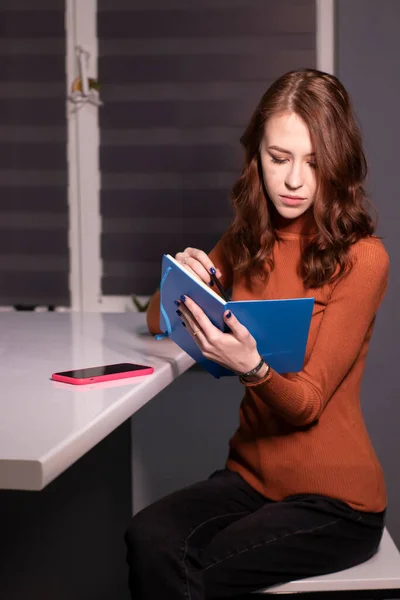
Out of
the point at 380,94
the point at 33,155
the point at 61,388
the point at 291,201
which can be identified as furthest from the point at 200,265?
the point at 33,155

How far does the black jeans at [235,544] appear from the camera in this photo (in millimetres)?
1282

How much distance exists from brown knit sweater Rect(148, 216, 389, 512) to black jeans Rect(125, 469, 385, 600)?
0.04 meters

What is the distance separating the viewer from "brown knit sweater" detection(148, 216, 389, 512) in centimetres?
140

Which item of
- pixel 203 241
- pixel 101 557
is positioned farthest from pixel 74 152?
pixel 101 557

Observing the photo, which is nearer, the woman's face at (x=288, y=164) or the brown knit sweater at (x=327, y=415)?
the brown knit sweater at (x=327, y=415)

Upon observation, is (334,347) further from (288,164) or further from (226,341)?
(288,164)

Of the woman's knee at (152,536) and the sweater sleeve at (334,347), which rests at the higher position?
the sweater sleeve at (334,347)

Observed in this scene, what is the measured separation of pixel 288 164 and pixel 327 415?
47 cm

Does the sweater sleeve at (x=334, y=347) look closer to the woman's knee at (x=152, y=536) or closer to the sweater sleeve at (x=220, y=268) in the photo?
the woman's knee at (x=152, y=536)

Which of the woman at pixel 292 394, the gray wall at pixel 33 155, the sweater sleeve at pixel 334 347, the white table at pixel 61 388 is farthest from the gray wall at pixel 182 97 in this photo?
the sweater sleeve at pixel 334 347

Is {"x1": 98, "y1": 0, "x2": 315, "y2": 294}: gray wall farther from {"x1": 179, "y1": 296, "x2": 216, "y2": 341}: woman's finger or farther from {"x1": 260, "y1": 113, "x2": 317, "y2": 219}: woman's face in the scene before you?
{"x1": 179, "y1": 296, "x2": 216, "y2": 341}: woman's finger

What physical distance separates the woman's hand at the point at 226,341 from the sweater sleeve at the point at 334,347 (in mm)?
49

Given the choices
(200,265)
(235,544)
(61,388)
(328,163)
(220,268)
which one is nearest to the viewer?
(61,388)

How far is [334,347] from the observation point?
4.62 ft
